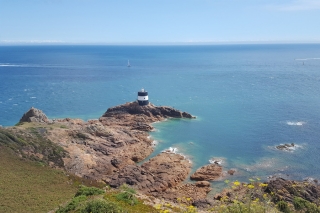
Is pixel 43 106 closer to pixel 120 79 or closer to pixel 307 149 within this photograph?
pixel 120 79

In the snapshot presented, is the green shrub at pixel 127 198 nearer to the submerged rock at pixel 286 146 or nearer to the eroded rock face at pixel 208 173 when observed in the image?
the eroded rock face at pixel 208 173

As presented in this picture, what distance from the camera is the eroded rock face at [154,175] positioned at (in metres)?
36.2

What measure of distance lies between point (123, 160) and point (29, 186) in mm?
16041

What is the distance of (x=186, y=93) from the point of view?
3659 inches

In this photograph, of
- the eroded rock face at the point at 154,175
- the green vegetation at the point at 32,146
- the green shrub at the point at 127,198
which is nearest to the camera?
the green shrub at the point at 127,198

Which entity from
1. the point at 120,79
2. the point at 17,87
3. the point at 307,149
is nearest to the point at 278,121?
the point at 307,149

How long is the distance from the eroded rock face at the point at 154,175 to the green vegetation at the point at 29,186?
277 inches

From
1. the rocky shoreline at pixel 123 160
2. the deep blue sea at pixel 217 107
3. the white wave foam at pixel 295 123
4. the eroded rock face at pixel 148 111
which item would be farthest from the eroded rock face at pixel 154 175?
the white wave foam at pixel 295 123

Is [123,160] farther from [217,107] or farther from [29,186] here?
[217,107]

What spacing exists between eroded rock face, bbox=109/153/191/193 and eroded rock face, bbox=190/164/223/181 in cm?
153

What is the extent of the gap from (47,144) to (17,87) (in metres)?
70.1

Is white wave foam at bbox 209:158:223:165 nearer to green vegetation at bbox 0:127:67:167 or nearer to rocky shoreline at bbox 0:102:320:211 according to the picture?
rocky shoreline at bbox 0:102:320:211

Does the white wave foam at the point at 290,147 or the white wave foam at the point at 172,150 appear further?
the white wave foam at the point at 172,150

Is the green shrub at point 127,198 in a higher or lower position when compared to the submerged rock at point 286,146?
higher
